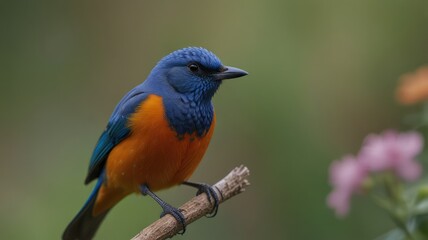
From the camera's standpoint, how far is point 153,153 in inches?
161

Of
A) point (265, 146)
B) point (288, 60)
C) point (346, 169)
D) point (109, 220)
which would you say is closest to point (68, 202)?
point (109, 220)

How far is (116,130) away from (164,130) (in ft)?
1.29

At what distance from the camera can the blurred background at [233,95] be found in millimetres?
5785

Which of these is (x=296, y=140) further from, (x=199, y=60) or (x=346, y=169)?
(x=346, y=169)

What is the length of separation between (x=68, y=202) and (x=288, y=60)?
1.99 m

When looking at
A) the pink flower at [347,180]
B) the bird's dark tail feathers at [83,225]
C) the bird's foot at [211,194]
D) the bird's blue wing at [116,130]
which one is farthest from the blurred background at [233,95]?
the pink flower at [347,180]

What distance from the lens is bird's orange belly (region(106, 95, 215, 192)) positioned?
4.09 metres

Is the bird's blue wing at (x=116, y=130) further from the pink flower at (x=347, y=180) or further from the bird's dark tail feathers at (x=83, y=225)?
the pink flower at (x=347, y=180)

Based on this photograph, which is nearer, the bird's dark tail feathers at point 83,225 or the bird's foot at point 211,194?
the bird's foot at point 211,194

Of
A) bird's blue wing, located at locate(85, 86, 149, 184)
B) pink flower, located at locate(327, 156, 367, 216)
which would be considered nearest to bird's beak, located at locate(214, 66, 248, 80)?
bird's blue wing, located at locate(85, 86, 149, 184)

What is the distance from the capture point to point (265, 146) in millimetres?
6000

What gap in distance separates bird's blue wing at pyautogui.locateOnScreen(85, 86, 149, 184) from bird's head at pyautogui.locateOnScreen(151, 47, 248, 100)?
195 mm

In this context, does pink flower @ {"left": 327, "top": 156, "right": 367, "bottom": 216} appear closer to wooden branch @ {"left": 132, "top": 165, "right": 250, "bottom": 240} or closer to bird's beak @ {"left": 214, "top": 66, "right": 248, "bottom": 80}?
wooden branch @ {"left": 132, "top": 165, "right": 250, "bottom": 240}

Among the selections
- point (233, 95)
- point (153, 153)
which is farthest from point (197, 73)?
point (233, 95)
